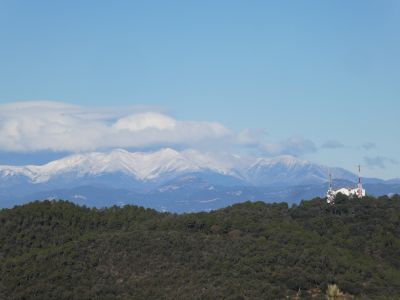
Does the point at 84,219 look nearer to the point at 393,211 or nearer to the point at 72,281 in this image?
the point at 72,281

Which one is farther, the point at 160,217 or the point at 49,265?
the point at 160,217

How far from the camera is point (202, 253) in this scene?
2992 inches

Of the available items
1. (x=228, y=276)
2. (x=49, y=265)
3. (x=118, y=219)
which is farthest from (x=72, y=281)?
(x=118, y=219)

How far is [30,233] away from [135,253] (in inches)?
794

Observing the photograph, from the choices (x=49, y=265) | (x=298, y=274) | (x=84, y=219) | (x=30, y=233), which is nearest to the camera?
(x=298, y=274)

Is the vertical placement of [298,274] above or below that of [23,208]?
below

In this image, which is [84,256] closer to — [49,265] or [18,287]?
[49,265]

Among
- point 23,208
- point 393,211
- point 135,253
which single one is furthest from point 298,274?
point 23,208

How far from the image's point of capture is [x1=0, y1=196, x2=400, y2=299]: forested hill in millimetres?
67812

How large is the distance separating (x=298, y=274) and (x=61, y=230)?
36558mm

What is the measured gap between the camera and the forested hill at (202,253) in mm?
67812

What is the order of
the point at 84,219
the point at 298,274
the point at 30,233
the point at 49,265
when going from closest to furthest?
1. the point at 298,274
2. the point at 49,265
3. the point at 30,233
4. the point at 84,219

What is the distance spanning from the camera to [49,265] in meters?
74.6

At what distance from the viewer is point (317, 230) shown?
93.4 meters
